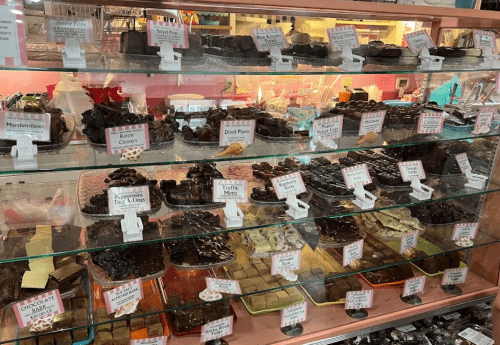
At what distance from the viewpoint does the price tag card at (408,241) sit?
2.86 meters

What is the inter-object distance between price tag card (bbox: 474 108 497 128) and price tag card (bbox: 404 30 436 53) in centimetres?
63

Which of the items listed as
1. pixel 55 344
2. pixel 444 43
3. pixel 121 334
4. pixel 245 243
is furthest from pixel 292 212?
pixel 444 43

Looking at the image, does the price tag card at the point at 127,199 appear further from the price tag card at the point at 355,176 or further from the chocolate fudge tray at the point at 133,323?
the price tag card at the point at 355,176

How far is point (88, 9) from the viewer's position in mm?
2143

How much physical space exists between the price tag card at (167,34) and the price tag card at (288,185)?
0.87m

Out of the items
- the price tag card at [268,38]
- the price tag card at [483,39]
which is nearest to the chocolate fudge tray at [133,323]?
the price tag card at [268,38]

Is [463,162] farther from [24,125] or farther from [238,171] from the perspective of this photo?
[24,125]

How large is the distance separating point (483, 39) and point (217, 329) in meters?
2.46

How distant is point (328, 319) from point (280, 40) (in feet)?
5.69

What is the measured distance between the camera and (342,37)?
7.73 feet

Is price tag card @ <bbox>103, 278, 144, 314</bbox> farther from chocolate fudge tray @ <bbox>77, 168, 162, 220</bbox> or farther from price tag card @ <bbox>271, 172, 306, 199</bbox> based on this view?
Result: price tag card @ <bbox>271, 172, 306, 199</bbox>

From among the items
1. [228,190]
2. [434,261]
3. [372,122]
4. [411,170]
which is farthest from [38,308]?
[434,261]

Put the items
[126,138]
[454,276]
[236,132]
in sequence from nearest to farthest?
[126,138]
[236,132]
[454,276]

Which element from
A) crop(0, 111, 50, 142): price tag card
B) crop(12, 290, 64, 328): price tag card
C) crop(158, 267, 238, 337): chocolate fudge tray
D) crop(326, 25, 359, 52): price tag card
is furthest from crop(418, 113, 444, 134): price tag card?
crop(12, 290, 64, 328): price tag card
